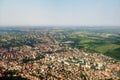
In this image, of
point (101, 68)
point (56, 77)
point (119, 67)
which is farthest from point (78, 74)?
point (119, 67)

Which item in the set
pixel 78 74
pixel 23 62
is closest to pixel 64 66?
pixel 78 74

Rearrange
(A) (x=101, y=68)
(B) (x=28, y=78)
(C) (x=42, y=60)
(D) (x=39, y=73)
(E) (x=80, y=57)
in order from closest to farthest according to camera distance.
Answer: (B) (x=28, y=78), (D) (x=39, y=73), (A) (x=101, y=68), (C) (x=42, y=60), (E) (x=80, y=57)

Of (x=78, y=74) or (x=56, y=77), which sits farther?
(x=78, y=74)

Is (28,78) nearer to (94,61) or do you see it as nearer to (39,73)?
(39,73)

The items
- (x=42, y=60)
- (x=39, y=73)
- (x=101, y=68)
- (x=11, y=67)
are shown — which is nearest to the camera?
(x=39, y=73)

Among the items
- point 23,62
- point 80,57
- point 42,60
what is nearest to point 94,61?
point 80,57

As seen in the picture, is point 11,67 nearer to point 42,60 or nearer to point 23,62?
point 23,62

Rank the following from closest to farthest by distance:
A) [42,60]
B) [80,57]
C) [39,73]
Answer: [39,73]
[42,60]
[80,57]

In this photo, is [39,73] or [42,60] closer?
[39,73]

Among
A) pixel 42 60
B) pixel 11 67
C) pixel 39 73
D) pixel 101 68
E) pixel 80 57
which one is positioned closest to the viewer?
pixel 39 73
